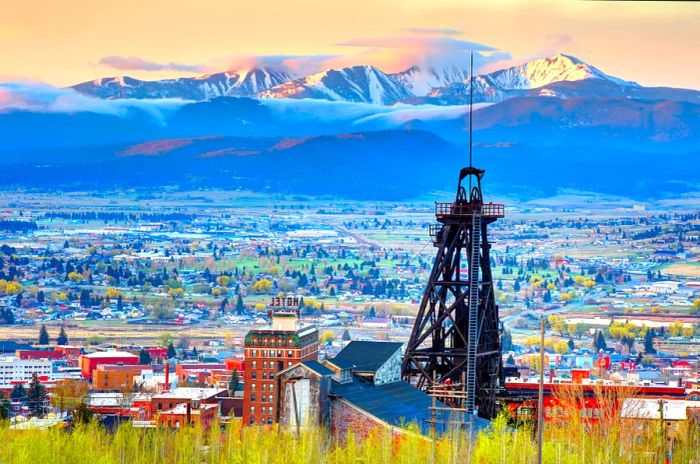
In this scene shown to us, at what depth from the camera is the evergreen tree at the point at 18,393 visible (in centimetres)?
11331

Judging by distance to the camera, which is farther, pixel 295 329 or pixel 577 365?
pixel 577 365

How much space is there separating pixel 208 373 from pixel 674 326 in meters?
62.2

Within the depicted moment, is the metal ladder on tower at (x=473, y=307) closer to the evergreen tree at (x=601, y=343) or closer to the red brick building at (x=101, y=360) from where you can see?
the red brick building at (x=101, y=360)

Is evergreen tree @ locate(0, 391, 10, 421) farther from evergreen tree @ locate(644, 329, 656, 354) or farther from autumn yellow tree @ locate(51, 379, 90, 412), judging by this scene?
evergreen tree @ locate(644, 329, 656, 354)

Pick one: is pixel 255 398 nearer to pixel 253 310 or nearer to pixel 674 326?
pixel 674 326

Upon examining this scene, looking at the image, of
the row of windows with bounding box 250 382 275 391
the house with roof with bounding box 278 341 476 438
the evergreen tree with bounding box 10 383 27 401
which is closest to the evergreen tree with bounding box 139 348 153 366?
the evergreen tree with bounding box 10 383 27 401

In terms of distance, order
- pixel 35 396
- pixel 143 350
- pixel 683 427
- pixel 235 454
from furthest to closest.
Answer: pixel 143 350 → pixel 35 396 → pixel 683 427 → pixel 235 454

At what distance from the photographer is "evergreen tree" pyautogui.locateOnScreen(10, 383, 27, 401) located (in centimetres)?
11331

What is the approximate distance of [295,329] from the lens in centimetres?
8569

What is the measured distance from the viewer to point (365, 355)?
70438 millimetres

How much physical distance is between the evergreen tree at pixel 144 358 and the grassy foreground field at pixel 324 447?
73.2 meters

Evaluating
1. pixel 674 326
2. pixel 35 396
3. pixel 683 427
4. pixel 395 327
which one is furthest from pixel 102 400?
pixel 674 326

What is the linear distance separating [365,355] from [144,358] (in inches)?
2976

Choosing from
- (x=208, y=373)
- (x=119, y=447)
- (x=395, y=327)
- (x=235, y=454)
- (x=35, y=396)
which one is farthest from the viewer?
(x=395, y=327)
